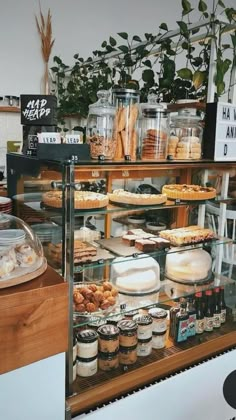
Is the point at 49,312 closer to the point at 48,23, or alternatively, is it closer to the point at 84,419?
the point at 84,419

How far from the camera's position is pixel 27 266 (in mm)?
1066

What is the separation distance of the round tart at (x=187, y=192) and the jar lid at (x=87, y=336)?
683 mm

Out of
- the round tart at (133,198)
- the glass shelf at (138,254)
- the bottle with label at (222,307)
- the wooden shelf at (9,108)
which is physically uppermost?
the wooden shelf at (9,108)

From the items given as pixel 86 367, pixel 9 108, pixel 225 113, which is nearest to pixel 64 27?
pixel 9 108

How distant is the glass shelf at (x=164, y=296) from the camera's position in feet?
4.66

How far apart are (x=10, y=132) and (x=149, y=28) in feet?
7.54

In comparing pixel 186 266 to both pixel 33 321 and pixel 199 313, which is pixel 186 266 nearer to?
pixel 199 313

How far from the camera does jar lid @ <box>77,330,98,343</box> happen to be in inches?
56.1

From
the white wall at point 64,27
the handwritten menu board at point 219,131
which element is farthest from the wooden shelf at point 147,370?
the white wall at point 64,27

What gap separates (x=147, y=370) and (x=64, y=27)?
404 centimetres

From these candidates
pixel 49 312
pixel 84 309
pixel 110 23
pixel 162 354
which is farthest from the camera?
pixel 110 23

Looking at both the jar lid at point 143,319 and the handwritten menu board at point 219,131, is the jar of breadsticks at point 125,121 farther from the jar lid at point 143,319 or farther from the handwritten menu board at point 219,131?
the jar lid at point 143,319

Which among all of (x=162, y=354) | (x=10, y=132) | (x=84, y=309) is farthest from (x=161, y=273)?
(x=10, y=132)

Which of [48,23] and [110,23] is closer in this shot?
[48,23]
